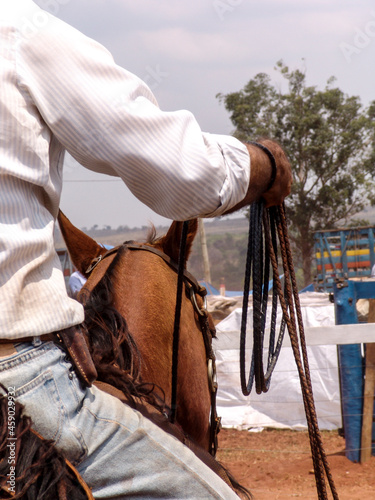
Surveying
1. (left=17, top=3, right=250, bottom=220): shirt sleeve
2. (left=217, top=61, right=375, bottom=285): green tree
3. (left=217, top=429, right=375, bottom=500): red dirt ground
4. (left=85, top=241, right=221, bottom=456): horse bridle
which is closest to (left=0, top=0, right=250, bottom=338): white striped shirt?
(left=17, top=3, right=250, bottom=220): shirt sleeve

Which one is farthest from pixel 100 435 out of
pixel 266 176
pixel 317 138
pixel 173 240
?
pixel 317 138

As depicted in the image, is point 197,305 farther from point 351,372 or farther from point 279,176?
point 351,372

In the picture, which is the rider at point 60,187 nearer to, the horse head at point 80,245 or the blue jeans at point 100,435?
the blue jeans at point 100,435

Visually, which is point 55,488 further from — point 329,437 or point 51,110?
point 329,437

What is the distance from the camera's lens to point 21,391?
1134 millimetres

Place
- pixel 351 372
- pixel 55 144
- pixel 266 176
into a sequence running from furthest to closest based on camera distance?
pixel 351 372, pixel 266 176, pixel 55 144

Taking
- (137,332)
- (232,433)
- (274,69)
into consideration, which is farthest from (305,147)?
(137,332)

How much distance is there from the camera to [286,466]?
5664 mm

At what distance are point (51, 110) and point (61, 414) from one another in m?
0.61

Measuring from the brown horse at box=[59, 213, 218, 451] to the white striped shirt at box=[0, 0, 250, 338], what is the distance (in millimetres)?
656

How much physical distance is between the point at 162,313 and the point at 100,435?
0.80 m

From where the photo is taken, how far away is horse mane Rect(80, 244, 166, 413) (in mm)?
1475

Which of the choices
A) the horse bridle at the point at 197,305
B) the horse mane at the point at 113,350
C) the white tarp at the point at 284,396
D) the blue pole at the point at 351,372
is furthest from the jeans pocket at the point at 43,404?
the white tarp at the point at 284,396

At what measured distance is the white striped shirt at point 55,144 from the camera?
3.73ft
